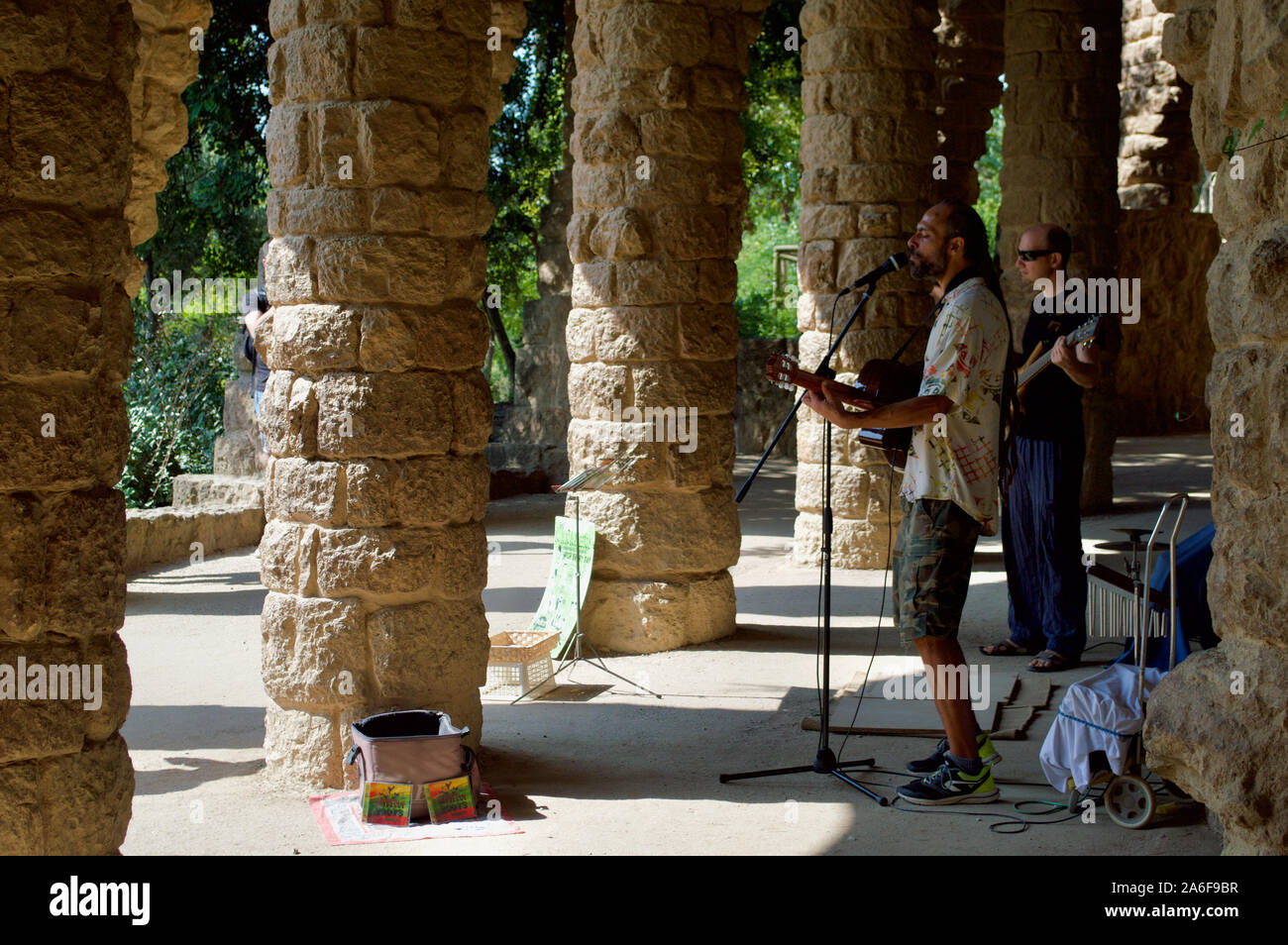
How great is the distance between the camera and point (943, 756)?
5.17 m

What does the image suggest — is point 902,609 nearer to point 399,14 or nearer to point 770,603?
point 399,14

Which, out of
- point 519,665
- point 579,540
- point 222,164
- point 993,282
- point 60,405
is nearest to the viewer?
point 60,405

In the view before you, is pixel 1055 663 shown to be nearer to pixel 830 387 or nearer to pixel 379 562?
pixel 830 387

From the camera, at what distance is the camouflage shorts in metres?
4.74

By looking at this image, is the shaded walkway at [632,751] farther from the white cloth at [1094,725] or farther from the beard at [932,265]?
the beard at [932,265]

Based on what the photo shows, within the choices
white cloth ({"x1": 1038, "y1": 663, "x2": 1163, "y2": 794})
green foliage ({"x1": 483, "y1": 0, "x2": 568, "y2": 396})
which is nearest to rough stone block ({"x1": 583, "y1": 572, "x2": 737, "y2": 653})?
white cloth ({"x1": 1038, "y1": 663, "x2": 1163, "y2": 794})

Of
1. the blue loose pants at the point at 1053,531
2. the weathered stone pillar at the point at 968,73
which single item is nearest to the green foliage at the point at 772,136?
the weathered stone pillar at the point at 968,73

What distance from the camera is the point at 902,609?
4.84 m

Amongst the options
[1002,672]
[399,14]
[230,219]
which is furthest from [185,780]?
[230,219]

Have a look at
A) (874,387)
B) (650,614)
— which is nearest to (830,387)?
(874,387)

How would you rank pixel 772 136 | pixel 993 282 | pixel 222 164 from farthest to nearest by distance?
pixel 772 136 < pixel 222 164 < pixel 993 282

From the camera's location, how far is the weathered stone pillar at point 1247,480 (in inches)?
128

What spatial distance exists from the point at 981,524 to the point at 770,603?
4686mm

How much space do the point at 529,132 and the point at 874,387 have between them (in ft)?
53.2
